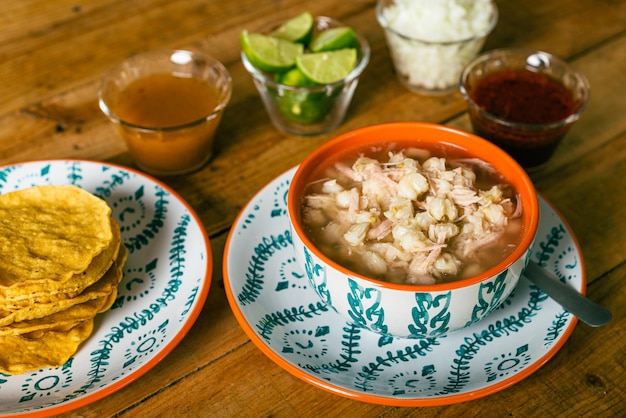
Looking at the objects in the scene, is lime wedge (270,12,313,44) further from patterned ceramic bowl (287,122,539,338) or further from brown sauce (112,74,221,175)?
patterned ceramic bowl (287,122,539,338)

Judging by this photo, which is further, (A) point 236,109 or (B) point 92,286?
(A) point 236,109

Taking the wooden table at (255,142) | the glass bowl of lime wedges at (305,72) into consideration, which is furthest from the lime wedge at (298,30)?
the wooden table at (255,142)

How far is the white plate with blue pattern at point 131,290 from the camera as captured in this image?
1317 mm

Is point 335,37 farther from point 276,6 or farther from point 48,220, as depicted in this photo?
point 48,220

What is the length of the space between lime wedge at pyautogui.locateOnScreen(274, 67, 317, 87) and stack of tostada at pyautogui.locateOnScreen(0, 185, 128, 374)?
0.66 meters

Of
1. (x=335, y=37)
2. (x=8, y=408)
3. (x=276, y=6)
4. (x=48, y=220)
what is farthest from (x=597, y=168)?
(x=8, y=408)

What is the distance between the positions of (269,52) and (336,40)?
0.20m

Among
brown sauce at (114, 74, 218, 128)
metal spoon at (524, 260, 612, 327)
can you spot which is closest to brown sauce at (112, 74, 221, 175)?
brown sauce at (114, 74, 218, 128)

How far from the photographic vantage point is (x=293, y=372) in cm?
129

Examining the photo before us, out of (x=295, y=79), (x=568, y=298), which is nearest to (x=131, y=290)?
(x=295, y=79)

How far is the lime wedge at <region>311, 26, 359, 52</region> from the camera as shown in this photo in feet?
6.56

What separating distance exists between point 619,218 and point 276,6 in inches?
55.6

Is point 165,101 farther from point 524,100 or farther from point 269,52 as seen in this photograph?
point 524,100

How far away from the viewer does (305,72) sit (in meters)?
1.90
